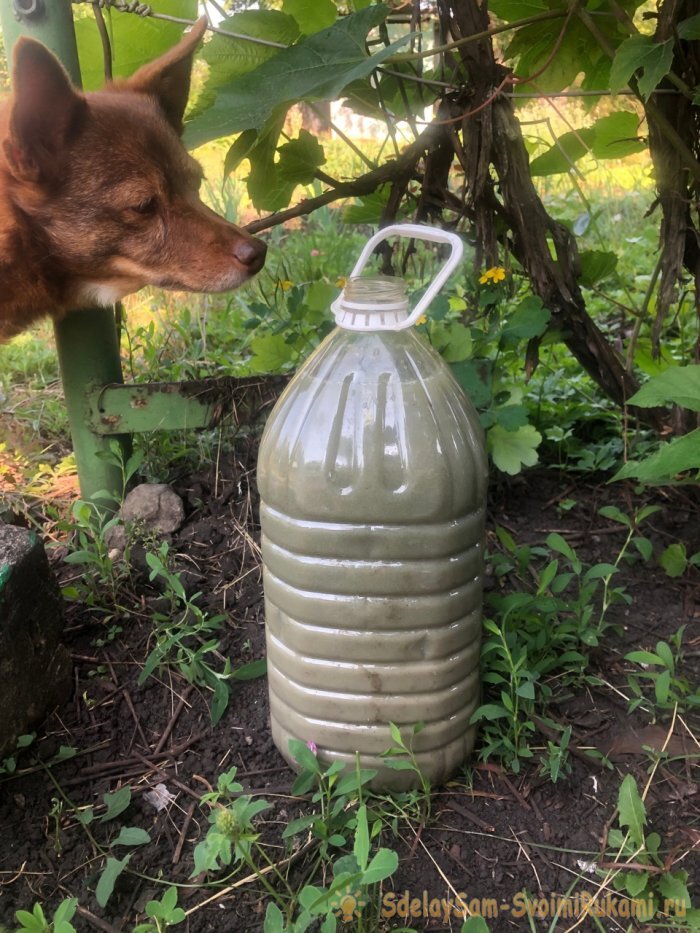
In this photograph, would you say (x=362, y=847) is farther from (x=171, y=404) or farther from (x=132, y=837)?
(x=171, y=404)

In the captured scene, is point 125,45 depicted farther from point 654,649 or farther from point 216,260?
point 654,649

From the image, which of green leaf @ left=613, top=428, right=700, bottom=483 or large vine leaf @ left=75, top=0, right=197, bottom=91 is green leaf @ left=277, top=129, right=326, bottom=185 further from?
green leaf @ left=613, top=428, right=700, bottom=483

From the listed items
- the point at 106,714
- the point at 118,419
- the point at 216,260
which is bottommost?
the point at 106,714

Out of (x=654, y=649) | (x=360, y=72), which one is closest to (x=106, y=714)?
(x=654, y=649)

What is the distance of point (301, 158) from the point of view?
2031 mm

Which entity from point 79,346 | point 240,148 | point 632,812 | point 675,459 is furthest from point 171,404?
point 632,812

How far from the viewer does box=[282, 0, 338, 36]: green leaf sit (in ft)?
5.72

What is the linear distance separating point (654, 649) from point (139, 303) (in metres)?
3.18

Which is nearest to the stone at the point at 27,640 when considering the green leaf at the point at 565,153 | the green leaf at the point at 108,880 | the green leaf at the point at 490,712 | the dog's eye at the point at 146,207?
the green leaf at the point at 108,880

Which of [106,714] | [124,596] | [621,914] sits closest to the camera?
[621,914]

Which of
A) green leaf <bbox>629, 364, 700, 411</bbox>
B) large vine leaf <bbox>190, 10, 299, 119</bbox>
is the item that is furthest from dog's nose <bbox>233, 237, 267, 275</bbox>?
green leaf <bbox>629, 364, 700, 411</bbox>

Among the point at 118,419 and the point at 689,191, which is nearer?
the point at 689,191

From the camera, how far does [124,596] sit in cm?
199

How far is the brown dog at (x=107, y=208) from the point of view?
1.66 m
